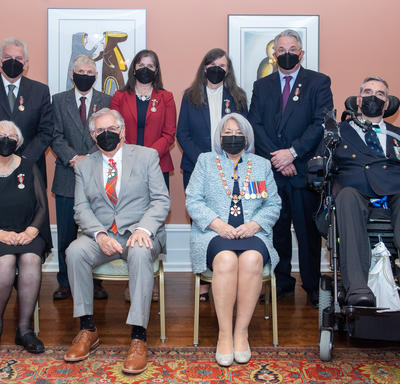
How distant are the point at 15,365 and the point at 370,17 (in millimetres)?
3987

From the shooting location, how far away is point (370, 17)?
4688 mm

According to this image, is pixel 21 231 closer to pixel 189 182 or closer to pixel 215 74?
pixel 189 182

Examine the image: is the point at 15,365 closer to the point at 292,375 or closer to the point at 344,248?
the point at 292,375

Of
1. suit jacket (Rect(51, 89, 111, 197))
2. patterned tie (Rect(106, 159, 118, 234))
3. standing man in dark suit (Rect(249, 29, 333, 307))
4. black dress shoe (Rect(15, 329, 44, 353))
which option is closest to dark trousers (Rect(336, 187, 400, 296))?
standing man in dark suit (Rect(249, 29, 333, 307))

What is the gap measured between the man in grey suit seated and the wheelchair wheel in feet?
3.09

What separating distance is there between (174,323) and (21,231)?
1.13 meters

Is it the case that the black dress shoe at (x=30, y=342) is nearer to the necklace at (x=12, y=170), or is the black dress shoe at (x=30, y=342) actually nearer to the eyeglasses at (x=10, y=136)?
the necklace at (x=12, y=170)

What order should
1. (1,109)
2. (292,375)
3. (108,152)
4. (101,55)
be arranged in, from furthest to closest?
(101,55) → (1,109) → (108,152) → (292,375)

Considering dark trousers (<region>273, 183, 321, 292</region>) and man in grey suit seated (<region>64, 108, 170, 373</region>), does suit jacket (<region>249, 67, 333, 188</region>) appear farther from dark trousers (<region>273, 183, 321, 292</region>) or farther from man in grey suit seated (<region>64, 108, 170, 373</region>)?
man in grey suit seated (<region>64, 108, 170, 373</region>)

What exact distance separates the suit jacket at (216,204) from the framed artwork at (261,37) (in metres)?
1.61

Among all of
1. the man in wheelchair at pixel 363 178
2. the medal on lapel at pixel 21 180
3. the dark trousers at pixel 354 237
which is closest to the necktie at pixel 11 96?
the medal on lapel at pixel 21 180

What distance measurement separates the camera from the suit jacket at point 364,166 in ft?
10.1

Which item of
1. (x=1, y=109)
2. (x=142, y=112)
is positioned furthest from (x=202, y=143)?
(x=1, y=109)

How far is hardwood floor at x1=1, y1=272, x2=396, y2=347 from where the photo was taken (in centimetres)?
315
